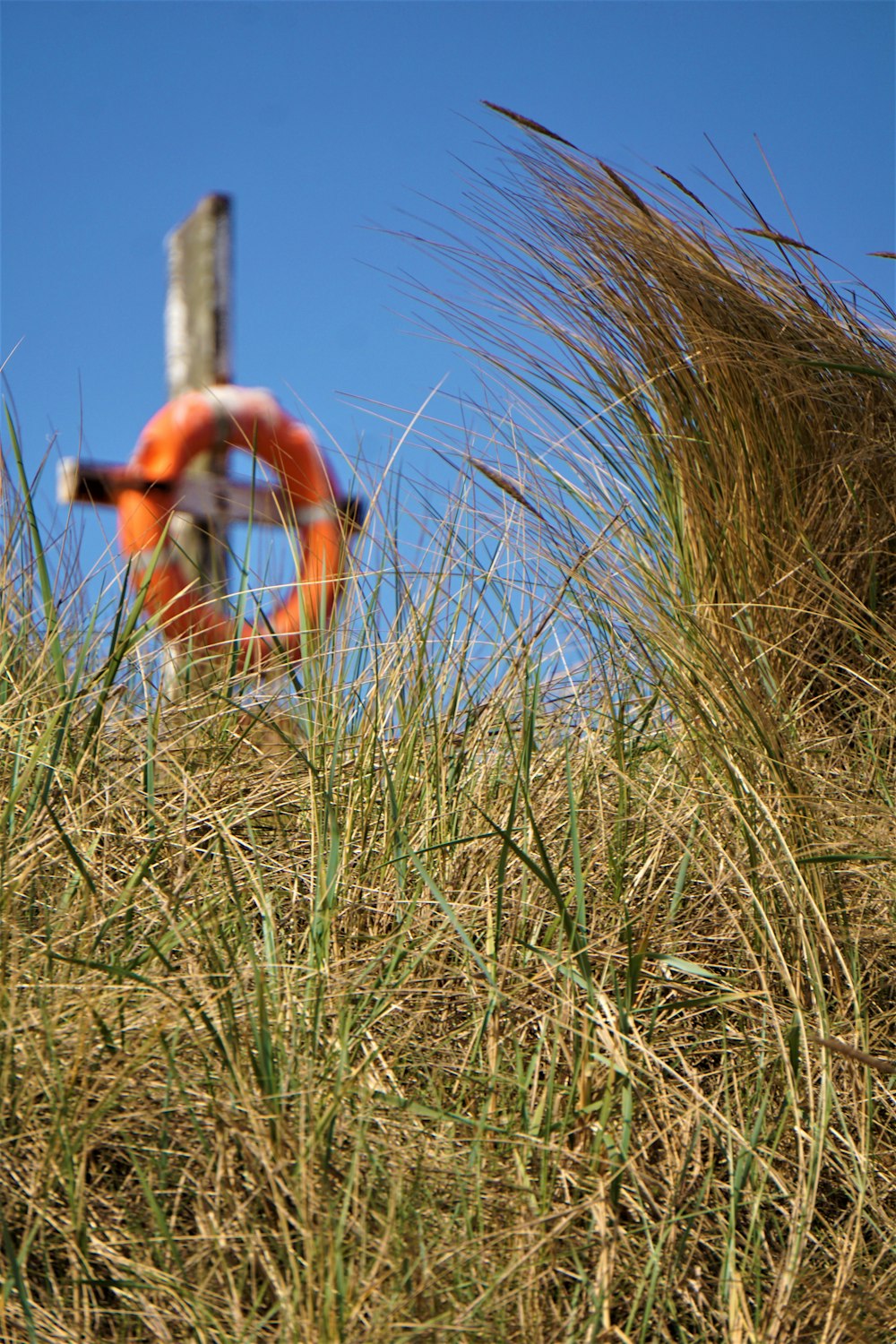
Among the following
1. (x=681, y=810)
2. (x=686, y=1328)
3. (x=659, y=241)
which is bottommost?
(x=686, y=1328)

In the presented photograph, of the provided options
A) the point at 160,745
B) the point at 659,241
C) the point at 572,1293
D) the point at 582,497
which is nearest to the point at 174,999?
the point at 572,1293

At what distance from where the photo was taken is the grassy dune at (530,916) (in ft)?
3.01

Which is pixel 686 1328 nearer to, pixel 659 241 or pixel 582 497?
pixel 582 497

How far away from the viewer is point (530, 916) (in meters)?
1.28

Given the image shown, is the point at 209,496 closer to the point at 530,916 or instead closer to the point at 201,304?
the point at 530,916

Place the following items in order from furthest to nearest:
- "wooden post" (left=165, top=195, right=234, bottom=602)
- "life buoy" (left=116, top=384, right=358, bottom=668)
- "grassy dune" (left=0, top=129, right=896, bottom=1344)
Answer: "wooden post" (left=165, top=195, right=234, bottom=602)
"life buoy" (left=116, top=384, right=358, bottom=668)
"grassy dune" (left=0, top=129, right=896, bottom=1344)

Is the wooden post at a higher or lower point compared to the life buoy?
higher

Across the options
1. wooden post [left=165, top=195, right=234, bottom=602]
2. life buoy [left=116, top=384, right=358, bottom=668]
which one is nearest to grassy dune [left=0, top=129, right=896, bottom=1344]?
life buoy [left=116, top=384, right=358, bottom=668]

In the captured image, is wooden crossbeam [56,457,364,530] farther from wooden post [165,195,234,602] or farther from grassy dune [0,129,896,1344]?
wooden post [165,195,234,602]

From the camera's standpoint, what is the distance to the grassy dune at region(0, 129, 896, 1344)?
917 millimetres

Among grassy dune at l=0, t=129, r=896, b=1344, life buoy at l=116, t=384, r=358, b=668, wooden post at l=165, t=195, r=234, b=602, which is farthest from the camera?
wooden post at l=165, t=195, r=234, b=602

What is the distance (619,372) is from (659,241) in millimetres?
175

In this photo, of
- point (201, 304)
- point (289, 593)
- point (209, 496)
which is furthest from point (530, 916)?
point (201, 304)

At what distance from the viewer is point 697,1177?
1036 mm
